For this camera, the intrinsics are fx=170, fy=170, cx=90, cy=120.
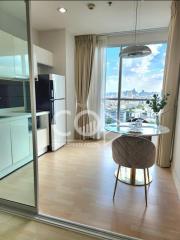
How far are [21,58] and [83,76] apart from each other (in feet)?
8.72

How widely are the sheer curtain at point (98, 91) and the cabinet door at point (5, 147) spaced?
244 centimetres

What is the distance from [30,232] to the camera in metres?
1.62

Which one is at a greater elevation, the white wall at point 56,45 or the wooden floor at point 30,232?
the white wall at point 56,45

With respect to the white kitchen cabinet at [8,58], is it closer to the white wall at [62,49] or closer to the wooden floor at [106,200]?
the wooden floor at [106,200]

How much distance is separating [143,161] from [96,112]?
8.82 feet

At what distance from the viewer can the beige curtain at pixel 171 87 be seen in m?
2.55

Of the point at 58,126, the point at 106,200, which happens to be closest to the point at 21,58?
the point at 106,200

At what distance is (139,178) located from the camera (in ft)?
8.54

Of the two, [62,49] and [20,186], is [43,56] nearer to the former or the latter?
[62,49]

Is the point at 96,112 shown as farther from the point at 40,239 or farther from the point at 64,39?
the point at 40,239

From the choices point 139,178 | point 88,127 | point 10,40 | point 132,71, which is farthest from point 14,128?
point 132,71

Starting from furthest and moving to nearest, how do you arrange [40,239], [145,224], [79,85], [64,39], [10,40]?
[79,85] < [64,39] < [10,40] < [145,224] < [40,239]

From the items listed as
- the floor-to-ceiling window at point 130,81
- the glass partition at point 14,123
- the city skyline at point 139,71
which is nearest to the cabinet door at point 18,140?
the glass partition at point 14,123

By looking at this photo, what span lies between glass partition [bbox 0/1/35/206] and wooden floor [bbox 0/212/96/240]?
0.21 m
